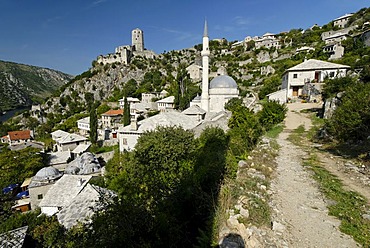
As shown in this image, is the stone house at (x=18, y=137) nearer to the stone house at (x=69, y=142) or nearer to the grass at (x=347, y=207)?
the stone house at (x=69, y=142)

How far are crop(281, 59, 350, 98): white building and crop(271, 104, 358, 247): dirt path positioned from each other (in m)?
22.5

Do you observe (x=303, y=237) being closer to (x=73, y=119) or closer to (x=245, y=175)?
(x=245, y=175)

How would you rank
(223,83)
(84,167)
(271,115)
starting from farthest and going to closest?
(223,83)
(84,167)
(271,115)

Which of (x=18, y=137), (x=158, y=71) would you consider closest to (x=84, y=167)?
(x=18, y=137)

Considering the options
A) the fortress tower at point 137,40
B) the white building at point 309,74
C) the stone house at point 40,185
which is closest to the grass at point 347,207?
the stone house at point 40,185

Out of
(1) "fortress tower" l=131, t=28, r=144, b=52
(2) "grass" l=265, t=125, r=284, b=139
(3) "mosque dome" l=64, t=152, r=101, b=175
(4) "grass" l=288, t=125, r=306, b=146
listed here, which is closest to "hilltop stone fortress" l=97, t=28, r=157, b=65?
(1) "fortress tower" l=131, t=28, r=144, b=52

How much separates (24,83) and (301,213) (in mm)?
179155

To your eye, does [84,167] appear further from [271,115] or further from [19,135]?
[19,135]

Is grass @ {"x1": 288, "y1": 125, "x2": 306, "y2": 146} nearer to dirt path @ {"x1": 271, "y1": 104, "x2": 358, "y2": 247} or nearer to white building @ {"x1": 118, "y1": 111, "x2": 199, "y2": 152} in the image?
dirt path @ {"x1": 271, "y1": 104, "x2": 358, "y2": 247}

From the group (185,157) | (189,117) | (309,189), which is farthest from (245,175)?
(189,117)

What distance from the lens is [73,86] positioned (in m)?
70.9

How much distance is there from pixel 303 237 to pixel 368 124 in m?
7.81

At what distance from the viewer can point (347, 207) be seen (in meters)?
5.45

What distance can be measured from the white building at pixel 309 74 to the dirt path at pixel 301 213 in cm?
2247
